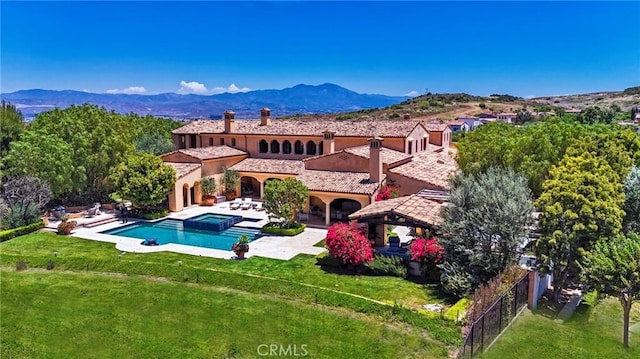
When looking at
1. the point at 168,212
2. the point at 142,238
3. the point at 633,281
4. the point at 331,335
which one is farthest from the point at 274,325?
the point at 168,212

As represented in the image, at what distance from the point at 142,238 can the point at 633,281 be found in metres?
28.1

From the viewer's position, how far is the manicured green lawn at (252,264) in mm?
21688

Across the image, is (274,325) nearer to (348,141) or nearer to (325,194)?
(325,194)

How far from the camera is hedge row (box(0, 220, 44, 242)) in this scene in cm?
3098

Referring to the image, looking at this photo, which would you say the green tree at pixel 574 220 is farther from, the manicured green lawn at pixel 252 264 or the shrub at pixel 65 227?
the shrub at pixel 65 227

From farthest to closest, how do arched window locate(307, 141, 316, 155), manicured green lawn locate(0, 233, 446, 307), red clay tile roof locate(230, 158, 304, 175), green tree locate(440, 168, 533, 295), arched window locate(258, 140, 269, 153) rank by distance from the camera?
arched window locate(258, 140, 269, 153) < arched window locate(307, 141, 316, 155) < red clay tile roof locate(230, 158, 304, 175) < manicured green lawn locate(0, 233, 446, 307) < green tree locate(440, 168, 533, 295)

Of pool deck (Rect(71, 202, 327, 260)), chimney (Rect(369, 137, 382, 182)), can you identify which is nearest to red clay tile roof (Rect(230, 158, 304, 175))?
pool deck (Rect(71, 202, 327, 260))

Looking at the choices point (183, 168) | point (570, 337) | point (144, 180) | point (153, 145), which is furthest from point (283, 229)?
point (153, 145)

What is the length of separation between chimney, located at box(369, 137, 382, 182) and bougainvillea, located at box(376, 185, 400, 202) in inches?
35.9

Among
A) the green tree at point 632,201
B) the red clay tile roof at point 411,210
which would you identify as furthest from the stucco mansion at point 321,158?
the green tree at point 632,201

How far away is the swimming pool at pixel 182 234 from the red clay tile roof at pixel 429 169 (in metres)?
13.1

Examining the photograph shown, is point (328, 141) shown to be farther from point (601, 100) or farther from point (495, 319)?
point (601, 100)

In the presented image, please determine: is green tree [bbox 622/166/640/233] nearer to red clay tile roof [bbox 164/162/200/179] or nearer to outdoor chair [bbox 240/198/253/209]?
outdoor chair [bbox 240/198/253/209]

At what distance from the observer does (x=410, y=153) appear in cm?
4519
